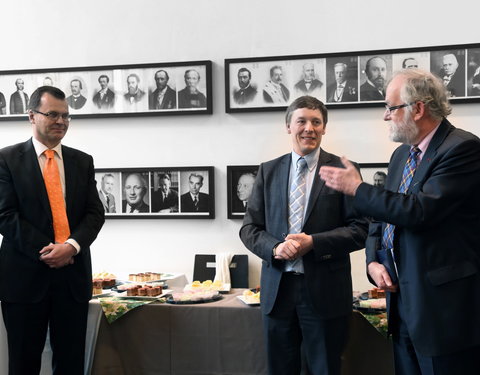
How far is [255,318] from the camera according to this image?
329 centimetres

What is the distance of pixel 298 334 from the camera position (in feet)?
9.33

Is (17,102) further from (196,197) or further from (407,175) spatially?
(407,175)

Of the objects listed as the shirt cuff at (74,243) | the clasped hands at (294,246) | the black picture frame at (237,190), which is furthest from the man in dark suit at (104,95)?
the clasped hands at (294,246)

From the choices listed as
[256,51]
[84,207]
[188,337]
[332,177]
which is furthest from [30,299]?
[256,51]

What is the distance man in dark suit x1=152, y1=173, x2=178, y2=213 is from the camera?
4492 millimetres

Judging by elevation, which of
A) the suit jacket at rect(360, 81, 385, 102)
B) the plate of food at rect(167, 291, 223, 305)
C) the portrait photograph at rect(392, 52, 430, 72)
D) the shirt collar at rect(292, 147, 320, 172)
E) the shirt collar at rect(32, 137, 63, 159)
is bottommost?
the plate of food at rect(167, 291, 223, 305)

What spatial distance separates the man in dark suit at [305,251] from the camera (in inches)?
108

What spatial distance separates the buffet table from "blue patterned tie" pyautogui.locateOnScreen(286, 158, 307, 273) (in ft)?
2.21

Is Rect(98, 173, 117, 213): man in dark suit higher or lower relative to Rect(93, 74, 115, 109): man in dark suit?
lower

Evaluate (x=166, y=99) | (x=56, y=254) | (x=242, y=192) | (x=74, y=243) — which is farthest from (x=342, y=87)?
(x=56, y=254)

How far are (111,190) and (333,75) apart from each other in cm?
194

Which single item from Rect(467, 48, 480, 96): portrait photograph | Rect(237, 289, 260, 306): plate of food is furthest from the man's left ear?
Rect(467, 48, 480, 96): portrait photograph

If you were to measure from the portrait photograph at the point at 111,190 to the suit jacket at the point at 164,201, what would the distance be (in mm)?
291

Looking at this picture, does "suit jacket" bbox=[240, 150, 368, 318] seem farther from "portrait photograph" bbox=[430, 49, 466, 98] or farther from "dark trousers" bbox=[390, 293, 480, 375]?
"portrait photograph" bbox=[430, 49, 466, 98]
